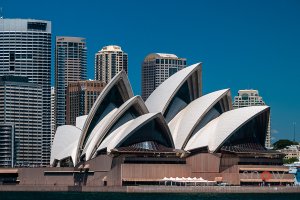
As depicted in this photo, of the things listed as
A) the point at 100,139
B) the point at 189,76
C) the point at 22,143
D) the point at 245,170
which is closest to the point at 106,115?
the point at 100,139

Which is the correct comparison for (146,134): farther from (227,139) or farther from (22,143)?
(22,143)

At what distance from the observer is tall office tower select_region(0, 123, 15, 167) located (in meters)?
172

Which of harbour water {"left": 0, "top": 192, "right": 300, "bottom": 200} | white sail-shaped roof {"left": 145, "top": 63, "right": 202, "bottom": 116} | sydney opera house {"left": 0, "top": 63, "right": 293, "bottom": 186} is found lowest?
harbour water {"left": 0, "top": 192, "right": 300, "bottom": 200}

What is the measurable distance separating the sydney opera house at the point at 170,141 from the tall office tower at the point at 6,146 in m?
57.9

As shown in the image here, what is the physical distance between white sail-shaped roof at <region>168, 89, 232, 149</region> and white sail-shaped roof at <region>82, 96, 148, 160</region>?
5541 millimetres

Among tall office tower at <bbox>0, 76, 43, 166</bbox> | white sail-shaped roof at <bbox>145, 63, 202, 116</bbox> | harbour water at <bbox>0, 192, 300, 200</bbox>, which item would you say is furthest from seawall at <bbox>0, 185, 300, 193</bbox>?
tall office tower at <bbox>0, 76, 43, 166</bbox>

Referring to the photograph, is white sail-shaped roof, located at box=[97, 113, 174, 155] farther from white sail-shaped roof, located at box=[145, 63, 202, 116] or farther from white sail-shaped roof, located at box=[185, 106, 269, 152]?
white sail-shaped roof, located at box=[185, 106, 269, 152]

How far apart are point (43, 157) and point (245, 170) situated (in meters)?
82.7

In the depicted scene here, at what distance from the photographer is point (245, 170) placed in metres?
110

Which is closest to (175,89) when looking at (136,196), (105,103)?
(105,103)

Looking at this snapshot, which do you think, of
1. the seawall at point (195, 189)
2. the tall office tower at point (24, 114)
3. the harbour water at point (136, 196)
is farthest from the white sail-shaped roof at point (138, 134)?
the tall office tower at point (24, 114)

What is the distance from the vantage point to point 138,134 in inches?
4323

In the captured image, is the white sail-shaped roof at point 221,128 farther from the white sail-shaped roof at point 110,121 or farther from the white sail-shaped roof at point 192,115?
the white sail-shaped roof at point 110,121

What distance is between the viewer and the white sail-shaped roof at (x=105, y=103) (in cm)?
11206
